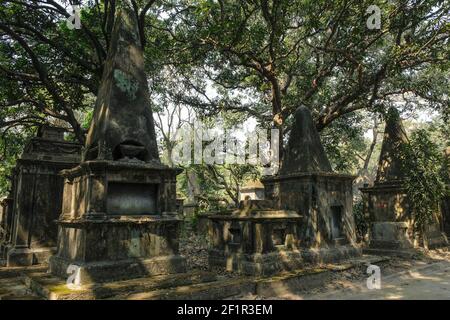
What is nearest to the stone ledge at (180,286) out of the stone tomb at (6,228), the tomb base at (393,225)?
the stone tomb at (6,228)

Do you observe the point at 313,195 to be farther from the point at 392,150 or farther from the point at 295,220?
the point at 392,150

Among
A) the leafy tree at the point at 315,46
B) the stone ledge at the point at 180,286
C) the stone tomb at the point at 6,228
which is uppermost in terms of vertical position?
the leafy tree at the point at 315,46

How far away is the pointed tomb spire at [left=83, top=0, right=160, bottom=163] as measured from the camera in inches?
300

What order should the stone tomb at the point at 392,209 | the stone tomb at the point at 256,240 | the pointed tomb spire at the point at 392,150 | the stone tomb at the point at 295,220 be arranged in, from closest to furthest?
the stone tomb at the point at 256,240, the stone tomb at the point at 295,220, the stone tomb at the point at 392,209, the pointed tomb spire at the point at 392,150

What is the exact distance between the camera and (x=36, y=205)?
10445 millimetres

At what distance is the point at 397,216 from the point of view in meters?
13.5

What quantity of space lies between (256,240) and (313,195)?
2.43 m

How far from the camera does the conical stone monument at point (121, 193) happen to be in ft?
22.6

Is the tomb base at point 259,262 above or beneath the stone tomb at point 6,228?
beneath

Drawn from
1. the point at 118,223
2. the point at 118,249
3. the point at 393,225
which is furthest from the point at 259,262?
the point at 393,225

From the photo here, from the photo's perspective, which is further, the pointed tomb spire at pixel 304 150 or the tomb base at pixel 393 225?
the tomb base at pixel 393 225

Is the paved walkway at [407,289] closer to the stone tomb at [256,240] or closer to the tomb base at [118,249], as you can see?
the stone tomb at [256,240]

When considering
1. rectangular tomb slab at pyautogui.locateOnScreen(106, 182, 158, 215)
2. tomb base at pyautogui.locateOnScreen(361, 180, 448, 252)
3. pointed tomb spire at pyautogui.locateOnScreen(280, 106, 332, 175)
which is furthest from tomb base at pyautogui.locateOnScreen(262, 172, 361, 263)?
rectangular tomb slab at pyautogui.locateOnScreen(106, 182, 158, 215)

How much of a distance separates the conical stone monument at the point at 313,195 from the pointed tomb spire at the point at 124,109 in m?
4.38
